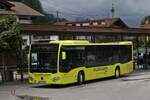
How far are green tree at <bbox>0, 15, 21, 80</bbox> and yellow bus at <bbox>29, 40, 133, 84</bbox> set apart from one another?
8.12ft

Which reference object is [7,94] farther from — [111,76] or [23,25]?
[111,76]

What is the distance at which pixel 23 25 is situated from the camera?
104 ft

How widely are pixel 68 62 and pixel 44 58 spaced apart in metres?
1.30

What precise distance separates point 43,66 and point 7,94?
12.6 ft

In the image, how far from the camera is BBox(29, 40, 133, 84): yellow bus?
27.2 m

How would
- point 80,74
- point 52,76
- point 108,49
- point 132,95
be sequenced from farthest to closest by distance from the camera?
point 108,49
point 80,74
point 52,76
point 132,95

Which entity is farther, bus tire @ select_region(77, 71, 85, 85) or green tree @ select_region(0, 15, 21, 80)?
green tree @ select_region(0, 15, 21, 80)

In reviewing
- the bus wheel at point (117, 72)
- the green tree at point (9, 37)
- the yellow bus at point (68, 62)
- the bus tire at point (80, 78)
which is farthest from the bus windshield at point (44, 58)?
the bus wheel at point (117, 72)

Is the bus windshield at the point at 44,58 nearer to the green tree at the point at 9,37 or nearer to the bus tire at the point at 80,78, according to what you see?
the bus tire at the point at 80,78

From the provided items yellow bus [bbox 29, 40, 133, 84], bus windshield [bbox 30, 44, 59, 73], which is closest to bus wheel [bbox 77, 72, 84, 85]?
yellow bus [bbox 29, 40, 133, 84]

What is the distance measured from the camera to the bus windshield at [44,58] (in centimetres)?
2731

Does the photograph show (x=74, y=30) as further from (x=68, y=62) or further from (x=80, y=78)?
(x=68, y=62)

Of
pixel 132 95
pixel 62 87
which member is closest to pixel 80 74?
pixel 62 87

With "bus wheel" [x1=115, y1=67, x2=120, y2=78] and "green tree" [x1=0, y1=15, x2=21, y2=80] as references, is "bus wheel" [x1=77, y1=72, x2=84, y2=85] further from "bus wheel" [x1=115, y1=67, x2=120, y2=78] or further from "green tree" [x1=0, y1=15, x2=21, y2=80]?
"bus wheel" [x1=115, y1=67, x2=120, y2=78]
